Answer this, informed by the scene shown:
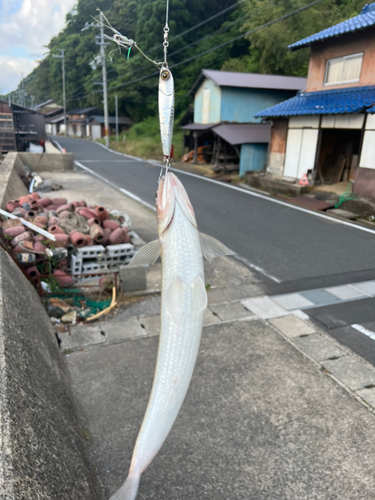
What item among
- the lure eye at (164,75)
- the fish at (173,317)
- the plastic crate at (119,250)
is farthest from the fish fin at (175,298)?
the plastic crate at (119,250)

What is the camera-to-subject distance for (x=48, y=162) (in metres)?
21.5

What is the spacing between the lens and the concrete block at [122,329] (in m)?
5.41

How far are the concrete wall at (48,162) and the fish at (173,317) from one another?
20635 millimetres

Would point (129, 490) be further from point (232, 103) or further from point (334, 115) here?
point (232, 103)

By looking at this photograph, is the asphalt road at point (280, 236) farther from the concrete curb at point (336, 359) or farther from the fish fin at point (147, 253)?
the fish fin at point (147, 253)

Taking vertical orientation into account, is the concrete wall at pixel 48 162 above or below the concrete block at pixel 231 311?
above

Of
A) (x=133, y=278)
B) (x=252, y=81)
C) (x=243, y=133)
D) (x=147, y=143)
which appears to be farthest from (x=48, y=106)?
(x=133, y=278)

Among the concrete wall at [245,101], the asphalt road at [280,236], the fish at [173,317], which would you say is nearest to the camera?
the fish at [173,317]

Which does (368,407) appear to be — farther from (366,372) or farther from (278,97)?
(278,97)

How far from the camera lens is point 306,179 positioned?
1627 centimetres

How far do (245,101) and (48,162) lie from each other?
14.2m

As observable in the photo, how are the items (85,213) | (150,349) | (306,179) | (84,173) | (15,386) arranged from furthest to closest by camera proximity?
1. (84,173)
2. (306,179)
3. (85,213)
4. (150,349)
5. (15,386)

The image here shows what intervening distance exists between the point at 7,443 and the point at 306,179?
16.1 meters

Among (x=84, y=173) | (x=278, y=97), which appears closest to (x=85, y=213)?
(x=84, y=173)
